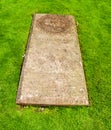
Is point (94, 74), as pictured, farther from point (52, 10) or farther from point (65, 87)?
point (52, 10)

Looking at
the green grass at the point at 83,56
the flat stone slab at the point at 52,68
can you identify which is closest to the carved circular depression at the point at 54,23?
the flat stone slab at the point at 52,68

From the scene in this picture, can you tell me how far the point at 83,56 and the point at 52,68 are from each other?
31.5 inches

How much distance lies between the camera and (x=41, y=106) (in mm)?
4055

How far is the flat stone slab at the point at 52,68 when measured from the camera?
412 centimetres

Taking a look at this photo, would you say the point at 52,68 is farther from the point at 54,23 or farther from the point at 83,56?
the point at 54,23

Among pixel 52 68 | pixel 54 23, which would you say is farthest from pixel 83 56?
pixel 54 23

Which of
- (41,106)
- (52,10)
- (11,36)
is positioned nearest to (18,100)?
(41,106)

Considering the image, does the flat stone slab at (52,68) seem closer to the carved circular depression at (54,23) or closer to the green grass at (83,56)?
the carved circular depression at (54,23)

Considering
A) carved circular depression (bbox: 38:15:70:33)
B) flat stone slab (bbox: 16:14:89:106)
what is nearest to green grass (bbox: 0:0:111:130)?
flat stone slab (bbox: 16:14:89:106)

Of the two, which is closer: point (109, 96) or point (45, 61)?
point (109, 96)

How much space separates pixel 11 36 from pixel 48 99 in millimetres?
2017

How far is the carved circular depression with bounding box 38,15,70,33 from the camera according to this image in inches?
222

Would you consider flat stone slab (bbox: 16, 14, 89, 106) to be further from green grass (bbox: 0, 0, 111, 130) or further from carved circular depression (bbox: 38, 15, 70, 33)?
green grass (bbox: 0, 0, 111, 130)

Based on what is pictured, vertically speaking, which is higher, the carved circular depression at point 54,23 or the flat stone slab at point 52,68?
the flat stone slab at point 52,68
